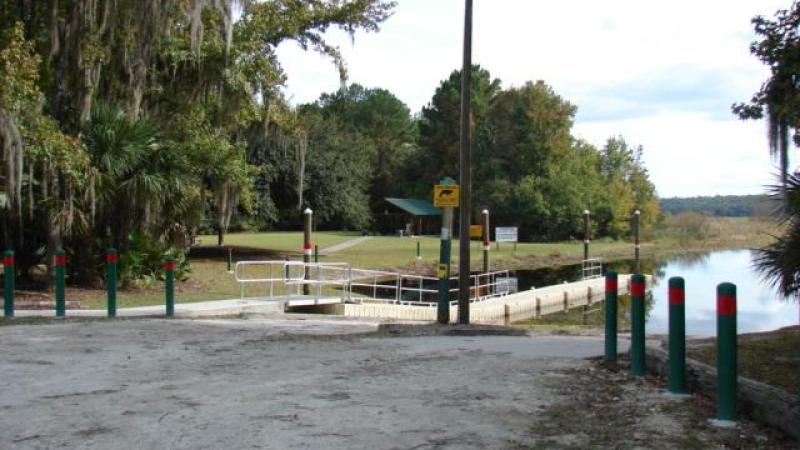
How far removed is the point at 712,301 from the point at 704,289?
4.29 meters

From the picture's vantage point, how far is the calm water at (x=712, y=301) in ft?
83.5

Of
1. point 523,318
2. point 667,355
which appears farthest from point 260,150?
point 667,355

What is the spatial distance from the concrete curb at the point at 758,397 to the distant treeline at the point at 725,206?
3514mm

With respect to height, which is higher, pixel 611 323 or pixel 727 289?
pixel 727 289

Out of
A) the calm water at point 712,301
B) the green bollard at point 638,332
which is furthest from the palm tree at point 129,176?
the calm water at point 712,301

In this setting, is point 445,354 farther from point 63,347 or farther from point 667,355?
point 63,347

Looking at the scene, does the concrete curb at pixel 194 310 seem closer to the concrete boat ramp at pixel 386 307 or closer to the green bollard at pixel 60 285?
the concrete boat ramp at pixel 386 307

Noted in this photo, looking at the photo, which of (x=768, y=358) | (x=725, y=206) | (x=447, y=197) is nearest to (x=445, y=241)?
(x=447, y=197)

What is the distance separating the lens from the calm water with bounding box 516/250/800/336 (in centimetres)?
2584

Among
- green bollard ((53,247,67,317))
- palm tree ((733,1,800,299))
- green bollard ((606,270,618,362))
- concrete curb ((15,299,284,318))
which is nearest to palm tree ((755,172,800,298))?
palm tree ((733,1,800,299))

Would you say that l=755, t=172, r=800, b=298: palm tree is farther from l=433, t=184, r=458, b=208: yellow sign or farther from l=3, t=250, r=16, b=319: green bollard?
l=3, t=250, r=16, b=319: green bollard

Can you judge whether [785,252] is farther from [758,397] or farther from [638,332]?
[758,397]

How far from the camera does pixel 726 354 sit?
5.60 meters

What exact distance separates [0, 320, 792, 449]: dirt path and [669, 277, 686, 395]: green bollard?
277 millimetres
